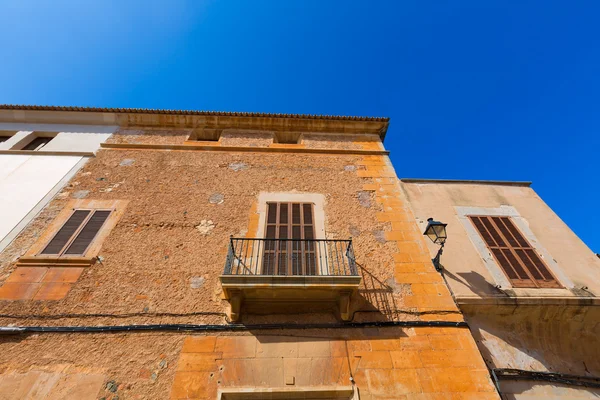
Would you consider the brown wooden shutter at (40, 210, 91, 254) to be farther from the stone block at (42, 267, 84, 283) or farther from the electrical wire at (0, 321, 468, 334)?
the electrical wire at (0, 321, 468, 334)

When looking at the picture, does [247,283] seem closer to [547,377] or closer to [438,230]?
[438,230]

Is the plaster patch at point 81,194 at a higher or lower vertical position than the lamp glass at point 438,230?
higher

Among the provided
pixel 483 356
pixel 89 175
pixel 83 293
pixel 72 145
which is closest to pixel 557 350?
pixel 483 356

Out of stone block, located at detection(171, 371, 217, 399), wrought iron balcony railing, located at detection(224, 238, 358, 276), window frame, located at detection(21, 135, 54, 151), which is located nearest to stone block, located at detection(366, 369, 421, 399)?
wrought iron balcony railing, located at detection(224, 238, 358, 276)

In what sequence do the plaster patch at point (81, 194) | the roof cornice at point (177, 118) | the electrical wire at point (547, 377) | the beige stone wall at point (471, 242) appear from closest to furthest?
1. the electrical wire at point (547, 377)
2. the beige stone wall at point (471, 242)
3. the plaster patch at point (81, 194)
4. the roof cornice at point (177, 118)

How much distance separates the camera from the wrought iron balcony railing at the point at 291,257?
5.11 metres

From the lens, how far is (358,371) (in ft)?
13.7

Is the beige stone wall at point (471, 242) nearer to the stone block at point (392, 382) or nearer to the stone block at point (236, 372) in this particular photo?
the stone block at point (392, 382)

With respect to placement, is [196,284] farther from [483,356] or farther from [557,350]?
[557,350]

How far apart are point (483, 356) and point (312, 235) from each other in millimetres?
3321

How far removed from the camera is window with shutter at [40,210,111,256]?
17.6 feet

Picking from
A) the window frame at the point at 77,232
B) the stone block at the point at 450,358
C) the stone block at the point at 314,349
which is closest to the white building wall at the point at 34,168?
the window frame at the point at 77,232

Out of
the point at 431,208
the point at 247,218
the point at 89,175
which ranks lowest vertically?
the point at 247,218

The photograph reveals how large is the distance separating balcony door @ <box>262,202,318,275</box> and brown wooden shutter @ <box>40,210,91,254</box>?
3568mm
